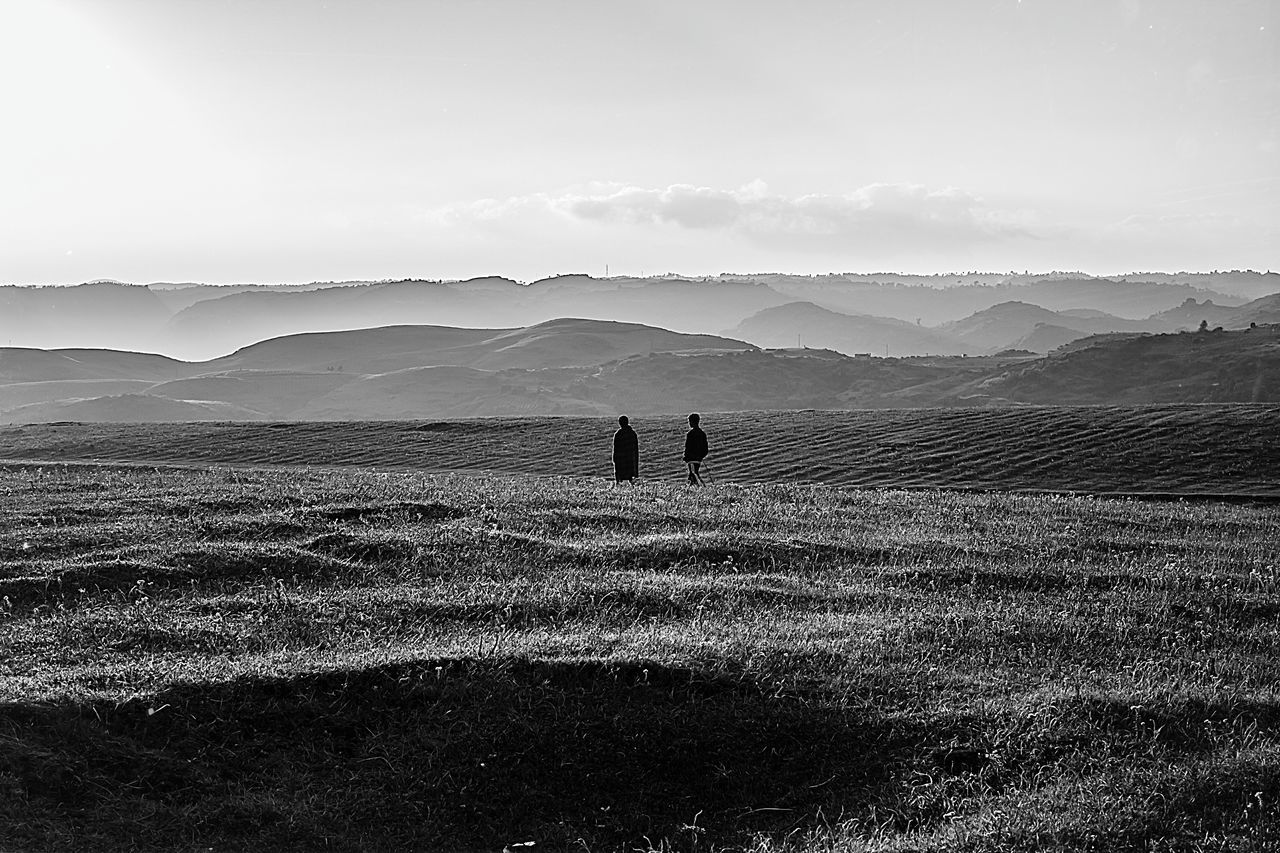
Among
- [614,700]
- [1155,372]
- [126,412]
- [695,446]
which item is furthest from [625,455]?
[126,412]

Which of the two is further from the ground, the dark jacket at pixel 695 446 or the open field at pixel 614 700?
the dark jacket at pixel 695 446

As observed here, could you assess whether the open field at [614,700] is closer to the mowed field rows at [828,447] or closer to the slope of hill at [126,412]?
the mowed field rows at [828,447]

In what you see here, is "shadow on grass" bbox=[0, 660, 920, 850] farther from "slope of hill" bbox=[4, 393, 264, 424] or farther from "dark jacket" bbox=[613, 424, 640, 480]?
"slope of hill" bbox=[4, 393, 264, 424]

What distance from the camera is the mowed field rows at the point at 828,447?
37.5 metres

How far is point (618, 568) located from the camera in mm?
14164

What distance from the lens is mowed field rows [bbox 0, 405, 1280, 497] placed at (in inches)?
1475

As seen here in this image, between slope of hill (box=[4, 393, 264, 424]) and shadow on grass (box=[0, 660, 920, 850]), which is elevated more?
shadow on grass (box=[0, 660, 920, 850])

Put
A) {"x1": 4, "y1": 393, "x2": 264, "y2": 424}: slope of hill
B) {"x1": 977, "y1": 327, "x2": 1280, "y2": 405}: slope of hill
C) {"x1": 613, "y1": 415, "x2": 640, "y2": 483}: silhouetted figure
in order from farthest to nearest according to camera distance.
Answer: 1. {"x1": 4, "y1": 393, "x2": 264, "y2": 424}: slope of hill
2. {"x1": 977, "y1": 327, "x2": 1280, "y2": 405}: slope of hill
3. {"x1": 613, "y1": 415, "x2": 640, "y2": 483}: silhouetted figure

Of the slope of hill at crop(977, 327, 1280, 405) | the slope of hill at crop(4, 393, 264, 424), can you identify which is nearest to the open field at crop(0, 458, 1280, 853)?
the slope of hill at crop(977, 327, 1280, 405)

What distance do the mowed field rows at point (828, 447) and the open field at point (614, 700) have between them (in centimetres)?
2279

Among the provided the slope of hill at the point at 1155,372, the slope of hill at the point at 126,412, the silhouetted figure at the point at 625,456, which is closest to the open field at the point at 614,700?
the silhouetted figure at the point at 625,456

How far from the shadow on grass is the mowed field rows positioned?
26.6m

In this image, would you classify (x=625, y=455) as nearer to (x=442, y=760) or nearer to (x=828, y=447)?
(x=442, y=760)

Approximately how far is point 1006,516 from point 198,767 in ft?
50.3
